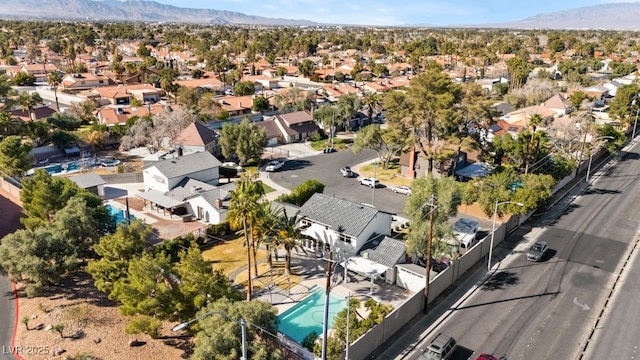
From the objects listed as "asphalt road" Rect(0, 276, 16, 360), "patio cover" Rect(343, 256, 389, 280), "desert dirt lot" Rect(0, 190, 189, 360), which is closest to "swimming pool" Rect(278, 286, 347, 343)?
"patio cover" Rect(343, 256, 389, 280)

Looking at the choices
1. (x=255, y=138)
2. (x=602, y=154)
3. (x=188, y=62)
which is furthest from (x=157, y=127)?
(x=188, y=62)

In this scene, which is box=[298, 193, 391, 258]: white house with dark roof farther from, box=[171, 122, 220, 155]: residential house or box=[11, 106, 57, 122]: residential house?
box=[11, 106, 57, 122]: residential house

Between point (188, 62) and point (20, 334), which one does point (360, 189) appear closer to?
point (20, 334)

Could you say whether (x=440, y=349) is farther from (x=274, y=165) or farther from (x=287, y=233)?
(x=274, y=165)

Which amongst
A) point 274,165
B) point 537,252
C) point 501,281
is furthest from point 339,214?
point 274,165

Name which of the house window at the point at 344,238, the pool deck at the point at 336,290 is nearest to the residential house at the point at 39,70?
the house window at the point at 344,238

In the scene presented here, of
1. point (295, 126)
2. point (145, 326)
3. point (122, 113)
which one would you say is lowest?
point (145, 326)
